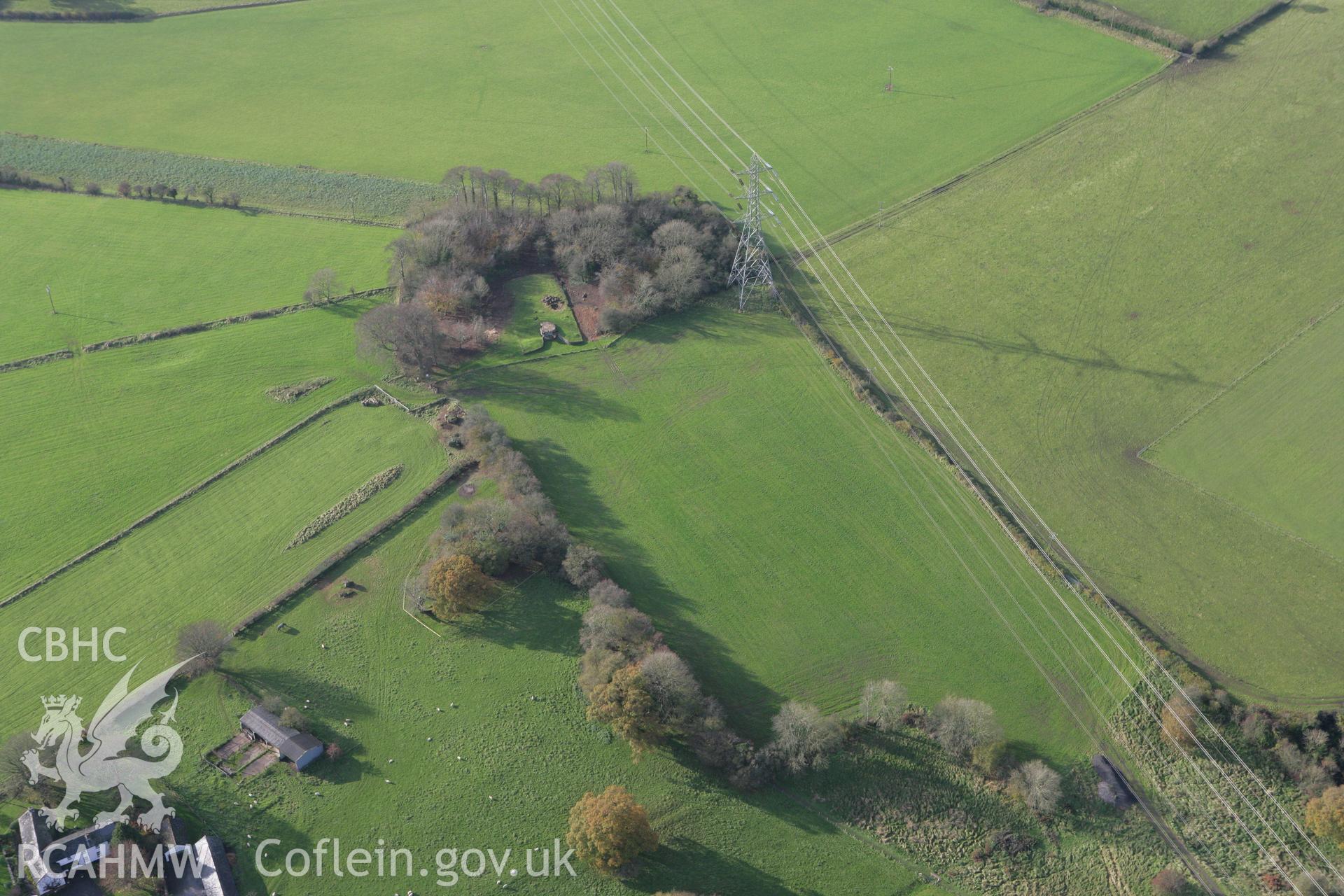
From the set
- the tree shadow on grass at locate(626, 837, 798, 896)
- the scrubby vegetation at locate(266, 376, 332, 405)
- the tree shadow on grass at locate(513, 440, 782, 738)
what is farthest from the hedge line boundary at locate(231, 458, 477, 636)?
the tree shadow on grass at locate(626, 837, 798, 896)

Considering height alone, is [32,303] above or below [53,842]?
above

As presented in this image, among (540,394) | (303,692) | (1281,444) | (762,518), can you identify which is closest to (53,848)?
(303,692)

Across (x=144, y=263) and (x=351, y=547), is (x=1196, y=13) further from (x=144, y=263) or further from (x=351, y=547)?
(x=144, y=263)

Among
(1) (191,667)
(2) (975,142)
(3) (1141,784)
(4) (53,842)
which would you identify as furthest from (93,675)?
(2) (975,142)

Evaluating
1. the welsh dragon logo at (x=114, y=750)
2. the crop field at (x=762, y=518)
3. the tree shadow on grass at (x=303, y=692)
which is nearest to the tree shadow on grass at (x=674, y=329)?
the crop field at (x=762, y=518)

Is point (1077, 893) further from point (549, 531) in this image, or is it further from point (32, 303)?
point (32, 303)

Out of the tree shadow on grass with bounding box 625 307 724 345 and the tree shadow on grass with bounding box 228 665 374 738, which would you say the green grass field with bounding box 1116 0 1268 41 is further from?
the tree shadow on grass with bounding box 228 665 374 738
